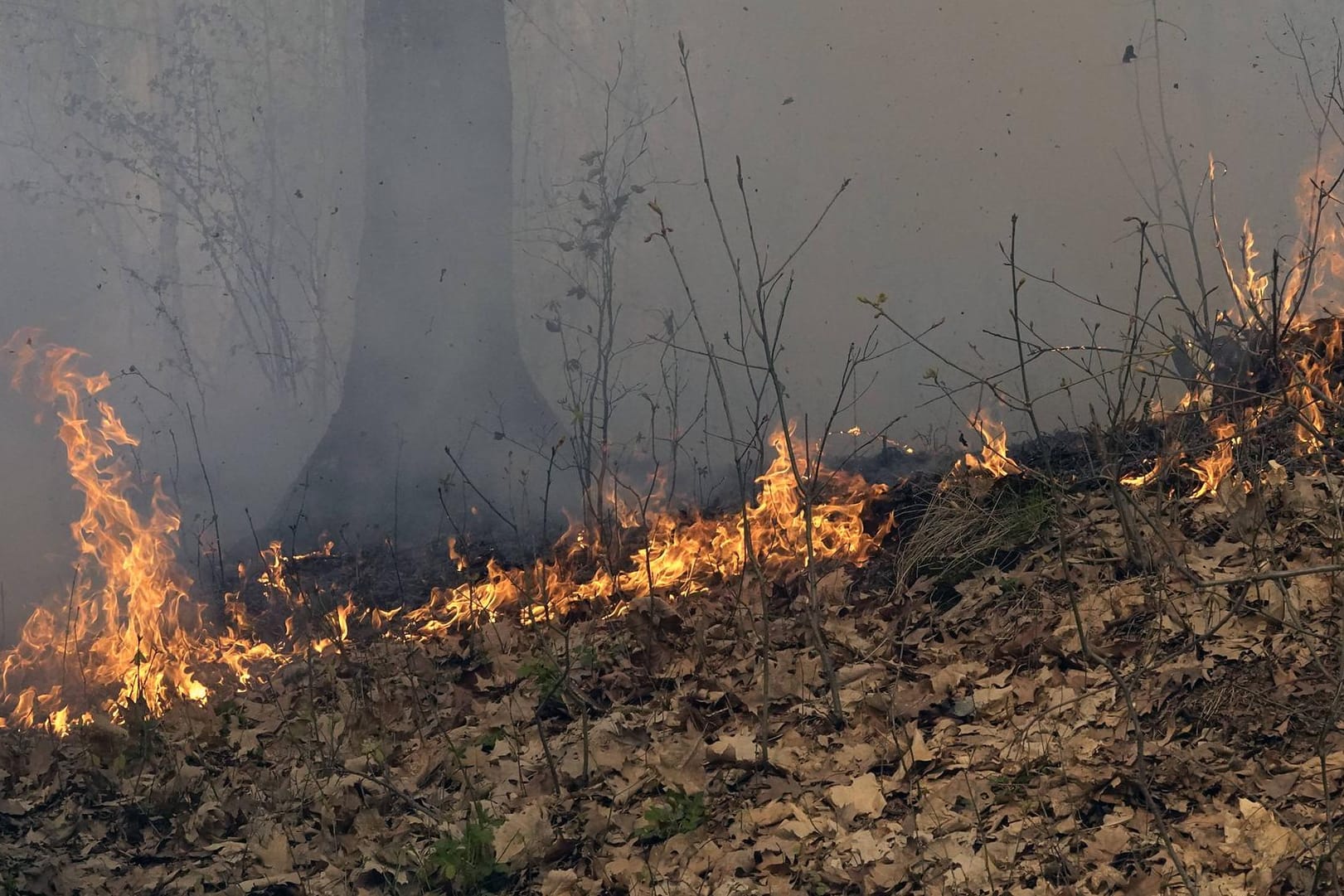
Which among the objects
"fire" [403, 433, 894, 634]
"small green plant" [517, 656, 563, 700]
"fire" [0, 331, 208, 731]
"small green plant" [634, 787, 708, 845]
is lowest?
"small green plant" [634, 787, 708, 845]

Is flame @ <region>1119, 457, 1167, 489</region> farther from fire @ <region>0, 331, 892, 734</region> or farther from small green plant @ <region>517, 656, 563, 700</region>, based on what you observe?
small green plant @ <region>517, 656, 563, 700</region>

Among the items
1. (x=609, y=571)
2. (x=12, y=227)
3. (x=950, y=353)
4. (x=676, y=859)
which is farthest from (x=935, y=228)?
(x=12, y=227)

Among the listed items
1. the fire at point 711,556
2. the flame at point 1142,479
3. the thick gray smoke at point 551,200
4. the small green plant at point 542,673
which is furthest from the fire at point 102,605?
the flame at point 1142,479

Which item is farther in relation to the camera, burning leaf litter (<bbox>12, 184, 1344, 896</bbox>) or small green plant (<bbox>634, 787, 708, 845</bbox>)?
small green plant (<bbox>634, 787, 708, 845</bbox>)

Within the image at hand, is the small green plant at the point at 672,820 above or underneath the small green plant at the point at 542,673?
underneath

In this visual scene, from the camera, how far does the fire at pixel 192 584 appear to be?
5469 mm

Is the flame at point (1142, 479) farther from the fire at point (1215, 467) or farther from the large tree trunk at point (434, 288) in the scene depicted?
the large tree trunk at point (434, 288)

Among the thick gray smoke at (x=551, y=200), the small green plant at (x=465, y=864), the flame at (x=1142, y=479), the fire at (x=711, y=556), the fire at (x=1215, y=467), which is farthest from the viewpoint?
the thick gray smoke at (x=551, y=200)

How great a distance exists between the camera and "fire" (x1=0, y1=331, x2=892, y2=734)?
5.47m

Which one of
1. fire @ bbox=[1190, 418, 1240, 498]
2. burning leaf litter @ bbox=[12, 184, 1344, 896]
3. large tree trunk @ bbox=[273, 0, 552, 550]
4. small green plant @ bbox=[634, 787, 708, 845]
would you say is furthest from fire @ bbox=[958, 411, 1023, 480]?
large tree trunk @ bbox=[273, 0, 552, 550]

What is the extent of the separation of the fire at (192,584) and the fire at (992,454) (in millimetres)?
497

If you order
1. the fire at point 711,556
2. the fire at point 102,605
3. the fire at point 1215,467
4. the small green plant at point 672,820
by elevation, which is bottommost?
the small green plant at point 672,820

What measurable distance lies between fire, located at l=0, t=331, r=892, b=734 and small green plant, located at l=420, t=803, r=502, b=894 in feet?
4.80

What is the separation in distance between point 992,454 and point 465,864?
3177mm
